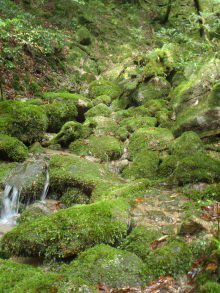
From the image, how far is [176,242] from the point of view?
390cm

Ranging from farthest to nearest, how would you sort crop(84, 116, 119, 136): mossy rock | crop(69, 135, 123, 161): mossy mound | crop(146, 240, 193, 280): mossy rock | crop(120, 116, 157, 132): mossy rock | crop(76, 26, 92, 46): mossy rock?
crop(76, 26, 92, 46): mossy rock → crop(84, 116, 119, 136): mossy rock → crop(120, 116, 157, 132): mossy rock → crop(69, 135, 123, 161): mossy mound → crop(146, 240, 193, 280): mossy rock

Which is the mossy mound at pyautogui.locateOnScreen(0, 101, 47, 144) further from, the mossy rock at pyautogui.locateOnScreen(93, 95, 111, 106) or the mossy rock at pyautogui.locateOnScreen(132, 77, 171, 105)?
the mossy rock at pyautogui.locateOnScreen(132, 77, 171, 105)

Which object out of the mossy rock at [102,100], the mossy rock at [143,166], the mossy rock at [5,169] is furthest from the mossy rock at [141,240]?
the mossy rock at [102,100]

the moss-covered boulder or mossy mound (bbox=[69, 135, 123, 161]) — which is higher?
the moss-covered boulder

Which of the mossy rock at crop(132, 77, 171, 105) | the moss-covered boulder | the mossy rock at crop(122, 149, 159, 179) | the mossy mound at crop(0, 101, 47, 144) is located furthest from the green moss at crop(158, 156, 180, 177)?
the mossy rock at crop(132, 77, 171, 105)

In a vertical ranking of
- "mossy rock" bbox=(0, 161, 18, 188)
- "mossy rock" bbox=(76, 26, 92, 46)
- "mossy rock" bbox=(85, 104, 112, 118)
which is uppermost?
"mossy rock" bbox=(76, 26, 92, 46)

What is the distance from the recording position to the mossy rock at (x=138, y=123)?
10383mm

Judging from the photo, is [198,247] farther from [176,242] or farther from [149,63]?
[149,63]

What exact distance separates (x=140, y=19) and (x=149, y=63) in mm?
10767

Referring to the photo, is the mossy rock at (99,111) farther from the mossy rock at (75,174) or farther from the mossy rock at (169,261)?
the mossy rock at (169,261)

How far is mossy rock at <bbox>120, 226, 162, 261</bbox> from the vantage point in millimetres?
4028

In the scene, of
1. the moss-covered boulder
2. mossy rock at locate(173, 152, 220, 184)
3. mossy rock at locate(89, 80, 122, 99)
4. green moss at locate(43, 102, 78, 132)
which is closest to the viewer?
mossy rock at locate(173, 152, 220, 184)

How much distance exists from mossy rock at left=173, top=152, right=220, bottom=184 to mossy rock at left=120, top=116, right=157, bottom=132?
13.2ft

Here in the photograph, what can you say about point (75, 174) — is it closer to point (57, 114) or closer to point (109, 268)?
point (109, 268)
